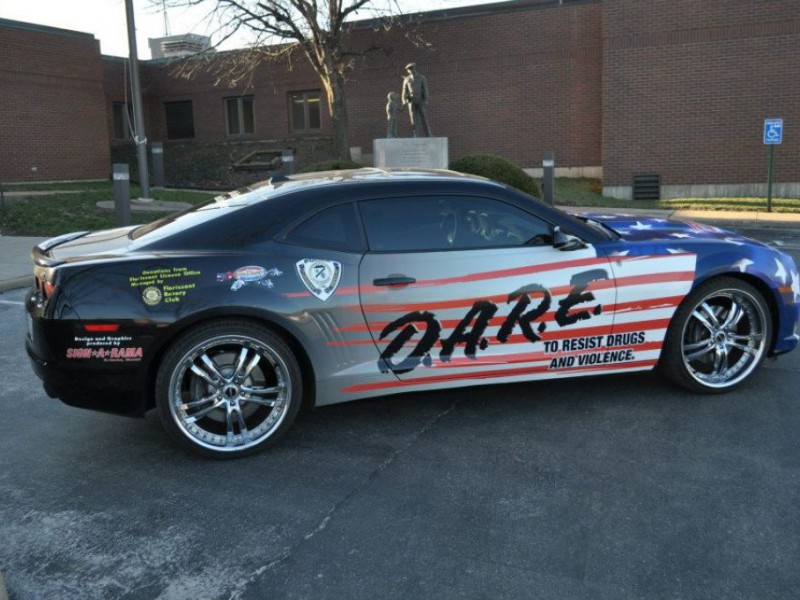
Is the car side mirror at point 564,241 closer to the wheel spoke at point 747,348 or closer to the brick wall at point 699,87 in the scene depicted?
the wheel spoke at point 747,348

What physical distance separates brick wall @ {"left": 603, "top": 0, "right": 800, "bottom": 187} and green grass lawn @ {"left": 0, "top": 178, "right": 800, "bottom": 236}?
1267 millimetres

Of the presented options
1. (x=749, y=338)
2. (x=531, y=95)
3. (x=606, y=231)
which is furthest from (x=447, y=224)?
(x=531, y=95)

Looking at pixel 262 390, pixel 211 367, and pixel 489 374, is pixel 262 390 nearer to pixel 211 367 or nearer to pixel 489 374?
pixel 211 367

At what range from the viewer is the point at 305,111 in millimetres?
28906

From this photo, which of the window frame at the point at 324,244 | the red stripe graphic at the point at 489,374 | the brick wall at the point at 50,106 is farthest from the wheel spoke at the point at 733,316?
the brick wall at the point at 50,106

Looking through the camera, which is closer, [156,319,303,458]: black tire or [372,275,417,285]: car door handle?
[156,319,303,458]: black tire

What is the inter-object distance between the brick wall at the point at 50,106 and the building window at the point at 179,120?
21.2 ft

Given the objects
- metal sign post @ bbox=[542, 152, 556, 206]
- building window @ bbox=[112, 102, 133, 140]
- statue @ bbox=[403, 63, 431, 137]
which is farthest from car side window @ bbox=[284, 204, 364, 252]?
building window @ bbox=[112, 102, 133, 140]

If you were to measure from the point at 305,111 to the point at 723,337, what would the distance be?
2600cm

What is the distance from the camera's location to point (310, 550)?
10.1 feet

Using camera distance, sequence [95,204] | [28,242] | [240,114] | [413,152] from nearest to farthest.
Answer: [28,242], [95,204], [413,152], [240,114]

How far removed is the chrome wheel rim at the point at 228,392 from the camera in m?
3.88

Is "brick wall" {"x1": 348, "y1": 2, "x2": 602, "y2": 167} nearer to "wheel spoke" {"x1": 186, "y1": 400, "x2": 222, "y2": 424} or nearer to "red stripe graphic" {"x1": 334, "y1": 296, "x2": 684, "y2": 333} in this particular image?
"red stripe graphic" {"x1": 334, "y1": 296, "x2": 684, "y2": 333}

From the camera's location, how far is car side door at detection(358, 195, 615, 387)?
4.16m
